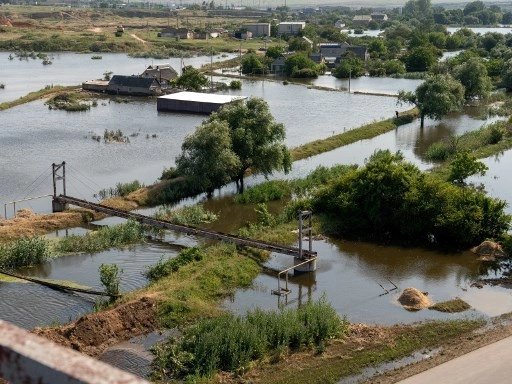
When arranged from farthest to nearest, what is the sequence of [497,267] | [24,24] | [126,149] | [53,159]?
[24,24] → [126,149] → [53,159] → [497,267]

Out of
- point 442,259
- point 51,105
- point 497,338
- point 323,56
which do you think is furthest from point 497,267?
point 323,56

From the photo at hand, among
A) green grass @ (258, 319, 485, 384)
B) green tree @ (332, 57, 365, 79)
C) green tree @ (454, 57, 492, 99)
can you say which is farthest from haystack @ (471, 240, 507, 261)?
green tree @ (332, 57, 365, 79)

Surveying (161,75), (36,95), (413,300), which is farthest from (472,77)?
(413,300)

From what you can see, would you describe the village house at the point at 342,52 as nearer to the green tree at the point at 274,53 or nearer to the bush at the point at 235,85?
the green tree at the point at 274,53

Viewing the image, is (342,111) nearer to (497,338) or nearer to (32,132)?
(32,132)

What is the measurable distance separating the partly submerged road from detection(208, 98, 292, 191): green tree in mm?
11723

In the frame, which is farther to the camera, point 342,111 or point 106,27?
point 106,27

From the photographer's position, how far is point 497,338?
12.8m

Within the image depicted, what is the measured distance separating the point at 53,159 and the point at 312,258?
46.4ft

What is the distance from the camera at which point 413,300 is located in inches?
562

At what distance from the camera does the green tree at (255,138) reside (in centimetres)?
2273

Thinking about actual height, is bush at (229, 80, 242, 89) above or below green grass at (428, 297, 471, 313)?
above

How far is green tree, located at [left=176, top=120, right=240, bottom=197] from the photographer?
851 inches

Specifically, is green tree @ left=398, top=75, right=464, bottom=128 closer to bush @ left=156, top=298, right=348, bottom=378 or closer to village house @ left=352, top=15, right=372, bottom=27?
bush @ left=156, top=298, right=348, bottom=378
